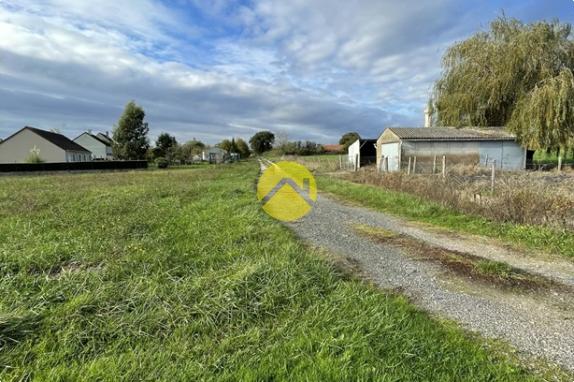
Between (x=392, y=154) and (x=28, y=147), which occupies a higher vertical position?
(x=28, y=147)

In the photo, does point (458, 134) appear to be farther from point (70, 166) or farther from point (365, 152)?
point (70, 166)

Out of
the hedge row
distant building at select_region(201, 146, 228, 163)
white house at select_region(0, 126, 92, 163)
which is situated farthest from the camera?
distant building at select_region(201, 146, 228, 163)

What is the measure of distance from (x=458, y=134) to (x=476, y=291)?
22587mm

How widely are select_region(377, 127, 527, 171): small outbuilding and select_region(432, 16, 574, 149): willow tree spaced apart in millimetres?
1397

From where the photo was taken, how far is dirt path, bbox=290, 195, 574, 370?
2854 mm

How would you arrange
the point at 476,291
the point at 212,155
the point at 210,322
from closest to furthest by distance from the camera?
the point at 210,322
the point at 476,291
the point at 212,155

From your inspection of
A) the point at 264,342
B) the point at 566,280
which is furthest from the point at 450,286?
the point at 264,342

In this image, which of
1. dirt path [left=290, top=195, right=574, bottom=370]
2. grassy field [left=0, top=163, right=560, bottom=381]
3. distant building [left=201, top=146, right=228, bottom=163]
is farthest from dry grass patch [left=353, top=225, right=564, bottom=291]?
distant building [left=201, top=146, right=228, bottom=163]

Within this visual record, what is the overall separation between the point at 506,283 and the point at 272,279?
3.04 meters

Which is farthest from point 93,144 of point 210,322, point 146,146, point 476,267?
point 476,267

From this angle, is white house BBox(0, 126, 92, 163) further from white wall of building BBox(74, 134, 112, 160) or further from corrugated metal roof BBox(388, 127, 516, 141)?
corrugated metal roof BBox(388, 127, 516, 141)

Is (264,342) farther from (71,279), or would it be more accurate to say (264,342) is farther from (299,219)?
(299,219)

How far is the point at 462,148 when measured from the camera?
2286 cm

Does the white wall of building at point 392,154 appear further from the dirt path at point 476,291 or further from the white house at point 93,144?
the white house at point 93,144
